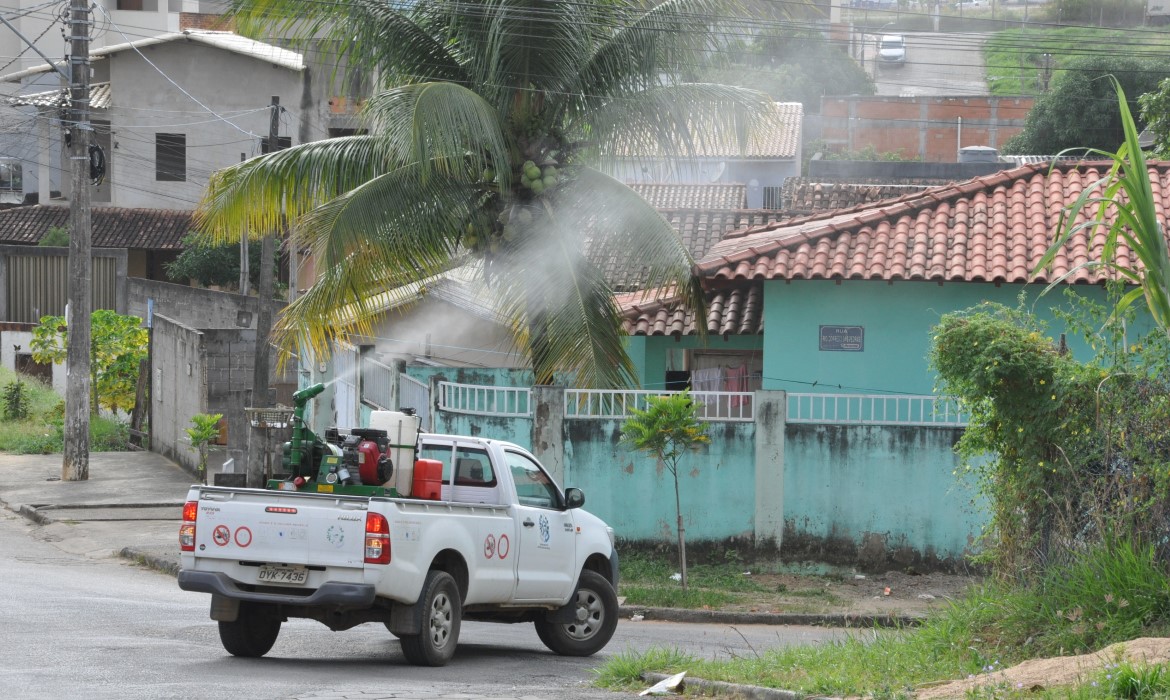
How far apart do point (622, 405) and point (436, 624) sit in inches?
270

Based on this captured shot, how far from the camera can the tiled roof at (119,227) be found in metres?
46.2

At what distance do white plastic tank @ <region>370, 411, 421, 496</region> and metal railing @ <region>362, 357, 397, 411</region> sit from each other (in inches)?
337

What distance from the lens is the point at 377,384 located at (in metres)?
20.3

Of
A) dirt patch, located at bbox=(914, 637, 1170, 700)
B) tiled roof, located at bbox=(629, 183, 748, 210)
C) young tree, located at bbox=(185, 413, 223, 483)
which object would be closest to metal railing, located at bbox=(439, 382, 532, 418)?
young tree, located at bbox=(185, 413, 223, 483)

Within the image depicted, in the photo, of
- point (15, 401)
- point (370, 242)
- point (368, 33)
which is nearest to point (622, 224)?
point (370, 242)

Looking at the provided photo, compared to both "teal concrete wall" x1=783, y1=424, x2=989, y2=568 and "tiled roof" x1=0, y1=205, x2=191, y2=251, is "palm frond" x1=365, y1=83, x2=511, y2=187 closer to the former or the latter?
"teal concrete wall" x1=783, y1=424, x2=989, y2=568

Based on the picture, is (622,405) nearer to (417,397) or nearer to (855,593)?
(417,397)

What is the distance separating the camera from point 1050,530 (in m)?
9.33

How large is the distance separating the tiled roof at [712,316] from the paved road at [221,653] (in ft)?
19.9

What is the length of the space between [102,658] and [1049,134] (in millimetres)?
48267

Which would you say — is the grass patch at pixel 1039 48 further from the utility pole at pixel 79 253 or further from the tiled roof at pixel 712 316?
the utility pole at pixel 79 253

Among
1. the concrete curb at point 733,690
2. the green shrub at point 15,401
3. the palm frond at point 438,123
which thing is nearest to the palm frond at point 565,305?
the palm frond at point 438,123

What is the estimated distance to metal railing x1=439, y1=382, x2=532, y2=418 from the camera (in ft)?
A: 55.5

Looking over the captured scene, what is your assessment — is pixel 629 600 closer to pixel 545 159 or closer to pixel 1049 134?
pixel 545 159
